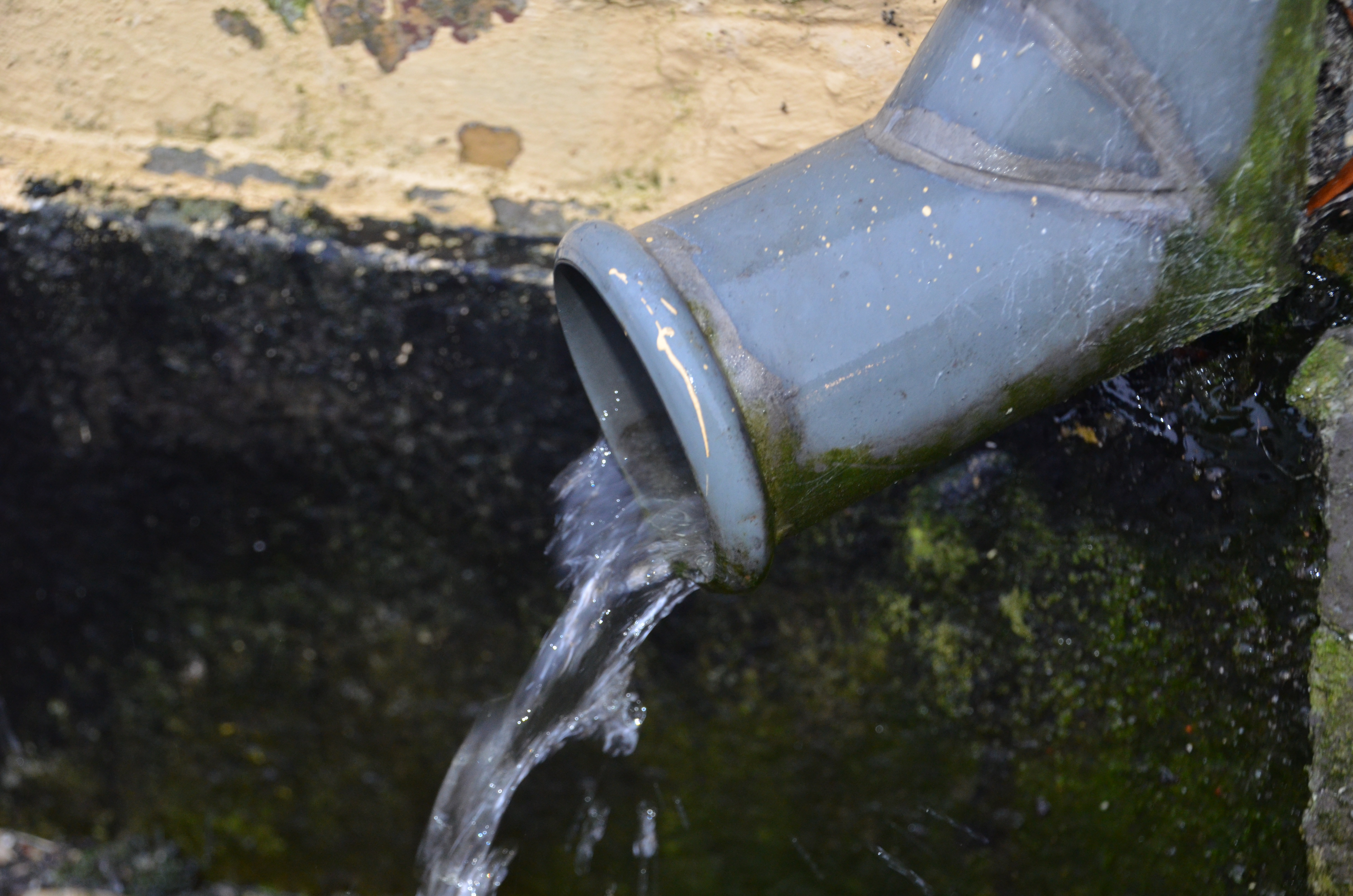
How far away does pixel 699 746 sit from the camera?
177 centimetres

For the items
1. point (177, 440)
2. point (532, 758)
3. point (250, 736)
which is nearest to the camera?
point (532, 758)

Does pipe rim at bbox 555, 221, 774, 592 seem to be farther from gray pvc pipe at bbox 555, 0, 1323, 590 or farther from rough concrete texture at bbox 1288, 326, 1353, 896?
rough concrete texture at bbox 1288, 326, 1353, 896

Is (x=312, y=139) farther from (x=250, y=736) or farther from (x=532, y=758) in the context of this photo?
(x=250, y=736)

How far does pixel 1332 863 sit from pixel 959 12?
1.17 meters

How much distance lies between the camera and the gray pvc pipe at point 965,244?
854 mm

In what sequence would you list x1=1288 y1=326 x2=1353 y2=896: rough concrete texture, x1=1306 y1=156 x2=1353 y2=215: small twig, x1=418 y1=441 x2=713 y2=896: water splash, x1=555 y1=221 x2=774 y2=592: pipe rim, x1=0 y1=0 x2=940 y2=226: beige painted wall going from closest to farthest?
x1=555 y1=221 x2=774 y2=592: pipe rim
x1=1306 y1=156 x2=1353 y2=215: small twig
x1=1288 y1=326 x2=1353 y2=896: rough concrete texture
x1=418 y1=441 x2=713 y2=896: water splash
x1=0 y1=0 x2=940 y2=226: beige painted wall

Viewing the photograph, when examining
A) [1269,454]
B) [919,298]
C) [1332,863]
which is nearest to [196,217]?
[919,298]

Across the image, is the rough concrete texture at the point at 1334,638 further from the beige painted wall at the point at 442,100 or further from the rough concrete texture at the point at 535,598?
the beige painted wall at the point at 442,100

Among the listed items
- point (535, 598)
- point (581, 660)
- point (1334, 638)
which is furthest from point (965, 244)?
point (535, 598)

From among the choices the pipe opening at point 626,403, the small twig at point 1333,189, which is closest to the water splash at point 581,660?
the pipe opening at point 626,403

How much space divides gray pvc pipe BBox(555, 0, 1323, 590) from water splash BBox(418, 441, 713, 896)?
0.63 ft

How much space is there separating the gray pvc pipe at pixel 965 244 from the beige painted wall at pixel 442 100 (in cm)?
48

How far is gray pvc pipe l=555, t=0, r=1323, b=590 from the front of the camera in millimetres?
854

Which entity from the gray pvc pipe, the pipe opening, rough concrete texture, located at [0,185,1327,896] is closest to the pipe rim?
the gray pvc pipe
